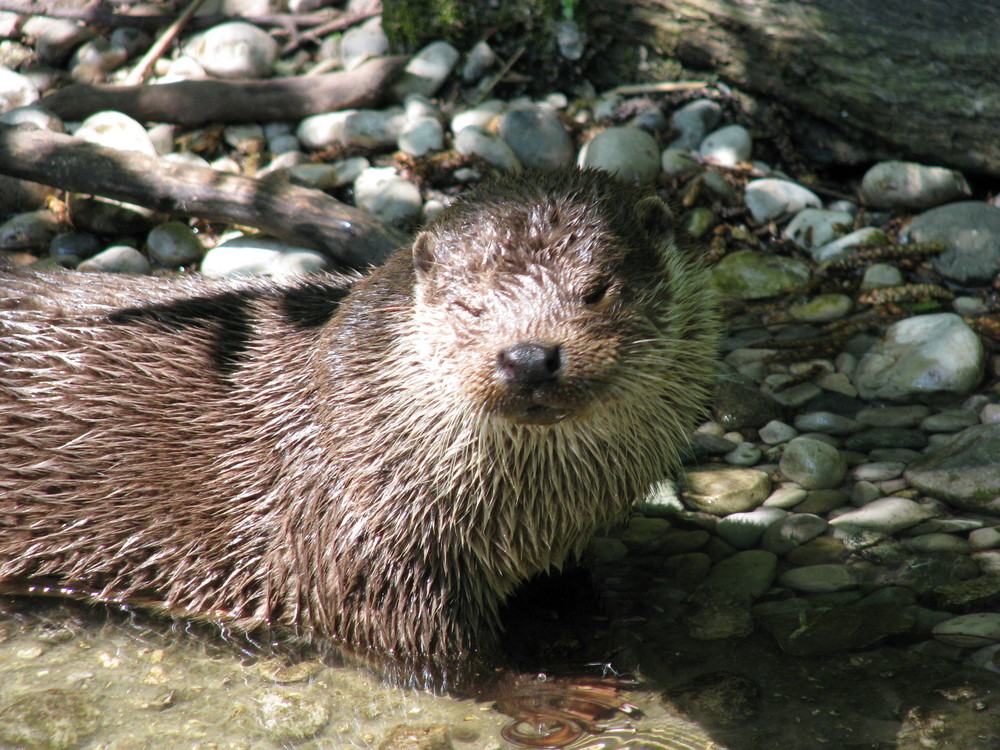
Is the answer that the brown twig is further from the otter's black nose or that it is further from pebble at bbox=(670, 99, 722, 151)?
the otter's black nose

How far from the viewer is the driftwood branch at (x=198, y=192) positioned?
3752 millimetres

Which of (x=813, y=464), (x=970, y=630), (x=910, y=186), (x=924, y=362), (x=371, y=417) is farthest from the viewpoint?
(x=910, y=186)

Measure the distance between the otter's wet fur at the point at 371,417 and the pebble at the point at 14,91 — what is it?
226 cm

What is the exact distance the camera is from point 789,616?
8.18 ft

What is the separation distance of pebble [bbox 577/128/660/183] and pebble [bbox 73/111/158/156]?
1.97 m

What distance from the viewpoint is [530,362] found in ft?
6.39

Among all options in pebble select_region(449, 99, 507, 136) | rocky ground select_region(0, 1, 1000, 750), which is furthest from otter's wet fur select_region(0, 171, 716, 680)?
pebble select_region(449, 99, 507, 136)

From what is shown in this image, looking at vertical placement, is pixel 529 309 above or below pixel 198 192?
above

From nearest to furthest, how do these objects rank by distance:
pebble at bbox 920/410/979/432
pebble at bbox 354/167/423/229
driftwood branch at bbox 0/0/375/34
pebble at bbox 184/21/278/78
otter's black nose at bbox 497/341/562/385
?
otter's black nose at bbox 497/341/562/385
pebble at bbox 920/410/979/432
pebble at bbox 354/167/423/229
pebble at bbox 184/21/278/78
driftwood branch at bbox 0/0/375/34

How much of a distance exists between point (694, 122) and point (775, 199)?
25.5 inches

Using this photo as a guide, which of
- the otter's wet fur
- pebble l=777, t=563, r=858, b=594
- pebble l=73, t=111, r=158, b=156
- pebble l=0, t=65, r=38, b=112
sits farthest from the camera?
pebble l=0, t=65, r=38, b=112

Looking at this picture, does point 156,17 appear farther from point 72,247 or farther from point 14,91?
point 72,247

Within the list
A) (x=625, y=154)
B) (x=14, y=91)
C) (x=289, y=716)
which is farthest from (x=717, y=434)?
(x=14, y=91)

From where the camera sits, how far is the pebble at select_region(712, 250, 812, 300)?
3906 mm
